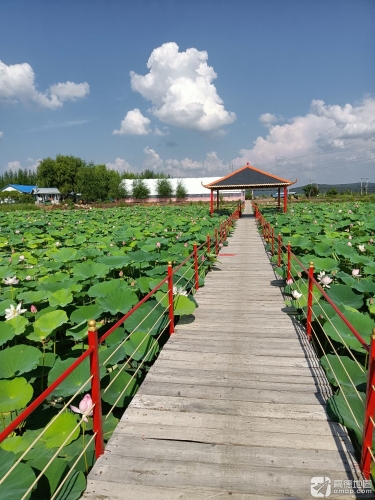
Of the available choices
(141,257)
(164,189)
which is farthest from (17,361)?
(164,189)

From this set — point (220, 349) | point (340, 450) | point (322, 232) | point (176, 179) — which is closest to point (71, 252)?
point (220, 349)

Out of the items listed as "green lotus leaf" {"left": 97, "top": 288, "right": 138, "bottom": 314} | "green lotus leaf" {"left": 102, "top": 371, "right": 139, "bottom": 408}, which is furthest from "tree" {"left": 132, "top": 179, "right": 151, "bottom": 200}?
"green lotus leaf" {"left": 102, "top": 371, "right": 139, "bottom": 408}

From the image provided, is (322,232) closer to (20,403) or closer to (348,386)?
(348,386)

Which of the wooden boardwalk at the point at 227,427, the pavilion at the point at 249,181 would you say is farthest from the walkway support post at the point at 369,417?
the pavilion at the point at 249,181

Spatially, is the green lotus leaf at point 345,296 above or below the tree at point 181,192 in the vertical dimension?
below

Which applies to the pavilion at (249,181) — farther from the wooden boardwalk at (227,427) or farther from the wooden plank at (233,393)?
the wooden plank at (233,393)

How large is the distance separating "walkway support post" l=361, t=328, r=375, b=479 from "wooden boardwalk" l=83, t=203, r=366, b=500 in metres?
0.08

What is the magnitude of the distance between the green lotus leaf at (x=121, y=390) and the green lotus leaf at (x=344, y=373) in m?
1.43

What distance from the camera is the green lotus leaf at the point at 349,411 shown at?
191 cm

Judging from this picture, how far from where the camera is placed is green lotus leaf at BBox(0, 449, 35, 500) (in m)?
1.42

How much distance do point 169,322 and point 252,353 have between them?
946 mm

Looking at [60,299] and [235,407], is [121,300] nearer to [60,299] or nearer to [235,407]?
[60,299]

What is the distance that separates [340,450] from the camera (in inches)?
75.5

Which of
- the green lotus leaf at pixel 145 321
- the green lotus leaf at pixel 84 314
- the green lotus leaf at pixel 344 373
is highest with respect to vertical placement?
the green lotus leaf at pixel 84 314
